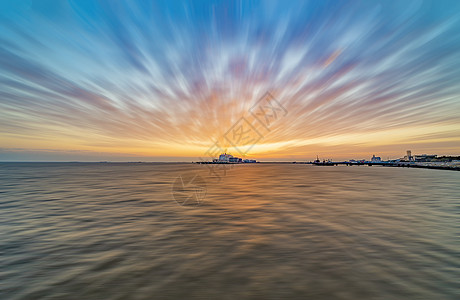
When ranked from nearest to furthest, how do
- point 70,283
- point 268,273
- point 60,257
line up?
point 70,283, point 268,273, point 60,257

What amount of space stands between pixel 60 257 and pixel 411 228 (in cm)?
1771

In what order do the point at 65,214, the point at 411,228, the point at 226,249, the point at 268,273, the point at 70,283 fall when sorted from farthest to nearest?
the point at 65,214 < the point at 411,228 < the point at 226,249 < the point at 268,273 < the point at 70,283

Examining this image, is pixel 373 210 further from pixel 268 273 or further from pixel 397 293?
pixel 268 273

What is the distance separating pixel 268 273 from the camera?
22.7 feet

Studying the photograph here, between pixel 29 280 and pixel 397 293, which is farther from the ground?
pixel 397 293

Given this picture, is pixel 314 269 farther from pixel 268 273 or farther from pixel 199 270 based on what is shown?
pixel 199 270

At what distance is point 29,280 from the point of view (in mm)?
6648

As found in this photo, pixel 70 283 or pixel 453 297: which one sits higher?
pixel 453 297

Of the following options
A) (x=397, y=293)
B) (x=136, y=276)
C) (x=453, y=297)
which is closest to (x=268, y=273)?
(x=397, y=293)

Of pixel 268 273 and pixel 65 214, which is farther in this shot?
pixel 65 214

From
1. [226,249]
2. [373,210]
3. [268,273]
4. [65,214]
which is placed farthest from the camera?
[373,210]

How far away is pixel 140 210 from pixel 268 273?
13.7 m

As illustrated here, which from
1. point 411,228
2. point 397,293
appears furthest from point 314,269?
point 411,228

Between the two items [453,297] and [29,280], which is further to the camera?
[29,280]
